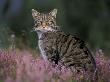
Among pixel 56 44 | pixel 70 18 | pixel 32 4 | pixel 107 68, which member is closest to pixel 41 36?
pixel 56 44

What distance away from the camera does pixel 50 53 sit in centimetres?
1112

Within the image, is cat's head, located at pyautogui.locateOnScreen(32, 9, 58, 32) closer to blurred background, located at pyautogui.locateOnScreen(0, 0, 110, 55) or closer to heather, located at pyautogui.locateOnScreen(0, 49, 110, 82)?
heather, located at pyautogui.locateOnScreen(0, 49, 110, 82)

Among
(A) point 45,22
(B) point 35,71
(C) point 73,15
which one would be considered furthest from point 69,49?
(C) point 73,15

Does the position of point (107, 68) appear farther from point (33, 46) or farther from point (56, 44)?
point (33, 46)

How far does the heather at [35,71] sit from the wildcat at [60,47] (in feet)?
0.97

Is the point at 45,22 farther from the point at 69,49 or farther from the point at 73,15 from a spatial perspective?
the point at 73,15

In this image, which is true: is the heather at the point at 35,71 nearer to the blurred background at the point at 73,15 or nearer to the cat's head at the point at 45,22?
the cat's head at the point at 45,22

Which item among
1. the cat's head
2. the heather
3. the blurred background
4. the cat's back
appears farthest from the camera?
the blurred background

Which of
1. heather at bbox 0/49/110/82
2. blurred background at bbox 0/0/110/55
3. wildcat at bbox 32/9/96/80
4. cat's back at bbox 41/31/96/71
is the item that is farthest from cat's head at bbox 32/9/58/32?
blurred background at bbox 0/0/110/55

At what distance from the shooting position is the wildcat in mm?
10812

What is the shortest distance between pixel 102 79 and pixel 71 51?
3.97ft

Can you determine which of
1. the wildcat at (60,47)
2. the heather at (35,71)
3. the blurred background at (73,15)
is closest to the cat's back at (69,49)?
the wildcat at (60,47)

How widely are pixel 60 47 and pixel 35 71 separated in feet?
Result: 7.23

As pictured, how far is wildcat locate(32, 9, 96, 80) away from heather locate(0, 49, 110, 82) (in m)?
0.30
